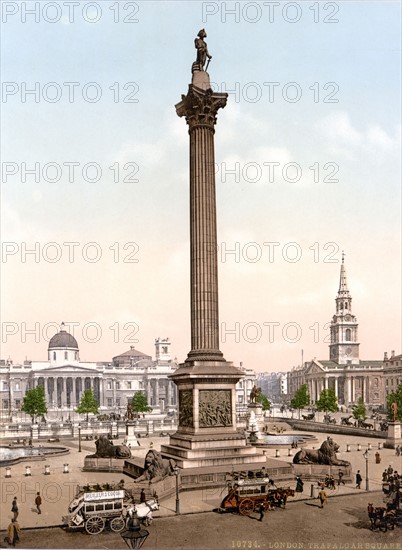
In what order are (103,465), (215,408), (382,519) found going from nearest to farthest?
(382,519)
(215,408)
(103,465)

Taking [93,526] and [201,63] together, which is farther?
[201,63]

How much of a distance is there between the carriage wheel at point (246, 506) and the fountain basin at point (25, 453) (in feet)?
86.5

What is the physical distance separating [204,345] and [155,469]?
704 cm

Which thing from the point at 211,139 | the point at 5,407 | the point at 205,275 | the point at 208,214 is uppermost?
the point at 211,139

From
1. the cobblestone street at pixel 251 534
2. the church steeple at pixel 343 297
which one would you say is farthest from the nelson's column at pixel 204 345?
the church steeple at pixel 343 297

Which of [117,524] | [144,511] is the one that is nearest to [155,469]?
[144,511]

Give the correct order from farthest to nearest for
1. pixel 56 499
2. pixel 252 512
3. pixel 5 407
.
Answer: pixel 5 407 → pixel 56 499 → pixel 252 512

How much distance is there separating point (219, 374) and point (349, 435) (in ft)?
128

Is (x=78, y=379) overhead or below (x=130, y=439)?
A: below

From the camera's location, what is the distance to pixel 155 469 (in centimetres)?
2942

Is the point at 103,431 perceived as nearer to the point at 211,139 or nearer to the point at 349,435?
the point at 349,435

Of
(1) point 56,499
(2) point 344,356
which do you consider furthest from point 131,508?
(2) point 344,356

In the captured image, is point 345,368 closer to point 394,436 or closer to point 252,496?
point 394,436

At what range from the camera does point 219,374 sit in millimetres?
32000
